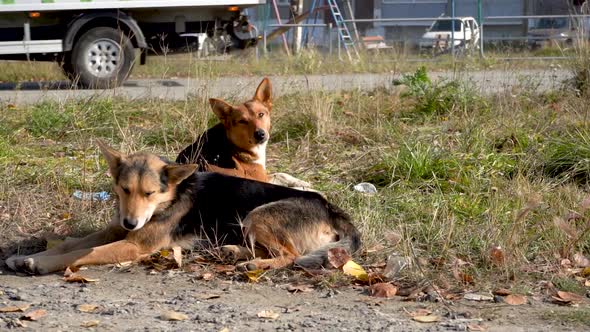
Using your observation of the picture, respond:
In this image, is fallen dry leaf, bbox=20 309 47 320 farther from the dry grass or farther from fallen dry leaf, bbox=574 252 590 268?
fallen dry leaf, bbox=574 252 590 268

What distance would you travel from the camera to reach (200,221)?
20.4ft

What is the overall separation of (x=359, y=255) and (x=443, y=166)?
81.2 inches

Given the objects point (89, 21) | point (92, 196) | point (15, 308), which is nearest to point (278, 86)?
point (89, 21)

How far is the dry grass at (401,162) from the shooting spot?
6289 mm

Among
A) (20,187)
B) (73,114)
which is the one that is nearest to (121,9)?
(73,114)

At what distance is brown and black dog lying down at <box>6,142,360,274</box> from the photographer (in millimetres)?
5824

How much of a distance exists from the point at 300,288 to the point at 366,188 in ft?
7.73

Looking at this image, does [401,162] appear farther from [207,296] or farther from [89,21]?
[89,21]

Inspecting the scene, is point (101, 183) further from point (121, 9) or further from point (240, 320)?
point (121, 9)

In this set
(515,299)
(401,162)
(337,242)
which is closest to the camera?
(515,299)

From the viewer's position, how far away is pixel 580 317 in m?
4.91

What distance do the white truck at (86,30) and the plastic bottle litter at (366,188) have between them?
815 cm

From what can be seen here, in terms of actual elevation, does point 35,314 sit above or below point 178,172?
below

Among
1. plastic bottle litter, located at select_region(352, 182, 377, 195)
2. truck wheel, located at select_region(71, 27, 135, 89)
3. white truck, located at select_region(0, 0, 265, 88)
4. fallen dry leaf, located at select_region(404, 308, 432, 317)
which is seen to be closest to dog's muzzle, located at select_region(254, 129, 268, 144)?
plastic bottle litter, located at select_region(352, 182, 377, 195)
